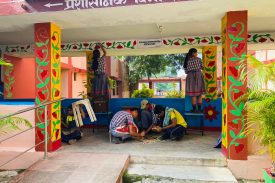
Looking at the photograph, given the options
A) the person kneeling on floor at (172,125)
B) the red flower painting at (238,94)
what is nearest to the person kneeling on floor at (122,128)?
the person kneeling on floor at (172,125)

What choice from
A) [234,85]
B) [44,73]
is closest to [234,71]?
[234,85]

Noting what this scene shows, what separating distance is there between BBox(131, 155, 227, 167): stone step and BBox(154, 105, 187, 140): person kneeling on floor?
1.25 m

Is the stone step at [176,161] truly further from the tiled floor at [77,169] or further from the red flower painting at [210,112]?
the red flower painting at [210,112]

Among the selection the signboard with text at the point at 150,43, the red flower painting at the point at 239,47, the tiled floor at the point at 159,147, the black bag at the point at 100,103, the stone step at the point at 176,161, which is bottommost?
the stone step at the point at 176,161

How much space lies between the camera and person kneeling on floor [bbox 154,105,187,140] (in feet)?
17.0

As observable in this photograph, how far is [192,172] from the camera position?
11.9ft

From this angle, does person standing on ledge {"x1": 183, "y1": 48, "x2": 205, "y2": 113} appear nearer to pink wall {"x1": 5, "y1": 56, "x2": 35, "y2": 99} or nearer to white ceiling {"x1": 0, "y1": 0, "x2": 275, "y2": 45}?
white ceiling {"x1": 0, "y1": 0, "x2": 275, "y2": 45}

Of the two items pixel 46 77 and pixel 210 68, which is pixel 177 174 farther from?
pixel 210 68

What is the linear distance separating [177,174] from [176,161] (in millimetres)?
390

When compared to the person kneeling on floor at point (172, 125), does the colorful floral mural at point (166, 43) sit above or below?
above

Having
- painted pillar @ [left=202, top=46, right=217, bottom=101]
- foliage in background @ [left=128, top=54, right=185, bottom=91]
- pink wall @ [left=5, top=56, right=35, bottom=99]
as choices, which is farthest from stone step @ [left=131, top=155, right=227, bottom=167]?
foliage in background @ [left=128, top=54, right=185, bottom=91]

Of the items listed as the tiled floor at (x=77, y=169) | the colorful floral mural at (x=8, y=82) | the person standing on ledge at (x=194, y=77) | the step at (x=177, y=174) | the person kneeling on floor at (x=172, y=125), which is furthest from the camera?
the colorful floral mural at (x=8, y=82)

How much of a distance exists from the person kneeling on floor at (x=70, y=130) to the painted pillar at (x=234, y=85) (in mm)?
2862

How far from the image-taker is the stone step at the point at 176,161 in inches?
152
